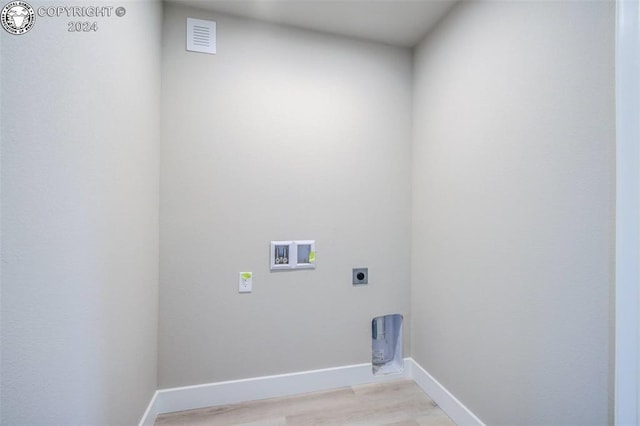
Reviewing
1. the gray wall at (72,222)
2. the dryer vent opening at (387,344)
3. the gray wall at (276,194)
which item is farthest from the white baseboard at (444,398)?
the gray wall at (72,222)

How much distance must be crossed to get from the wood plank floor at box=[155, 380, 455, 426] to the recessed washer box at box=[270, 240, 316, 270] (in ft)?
2.77

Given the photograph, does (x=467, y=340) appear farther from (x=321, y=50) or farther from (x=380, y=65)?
(x=321, y=50)

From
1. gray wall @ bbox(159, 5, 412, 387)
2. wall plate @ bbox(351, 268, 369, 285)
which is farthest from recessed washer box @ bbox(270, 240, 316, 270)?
wall plate @ bbox(351, 268, 369, 285)

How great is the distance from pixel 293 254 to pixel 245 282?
13.8 inches

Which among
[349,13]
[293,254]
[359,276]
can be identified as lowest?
[359,276]

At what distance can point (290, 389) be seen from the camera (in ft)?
5.62

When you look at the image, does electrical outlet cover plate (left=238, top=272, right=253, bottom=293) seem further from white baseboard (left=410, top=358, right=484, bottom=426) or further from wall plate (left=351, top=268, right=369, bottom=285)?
white baseboard (left=410, top=358, right=484, bottom=426)

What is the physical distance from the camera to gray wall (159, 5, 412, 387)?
61.7 inches

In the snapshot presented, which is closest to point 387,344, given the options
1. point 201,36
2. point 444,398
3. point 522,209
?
point 444,398

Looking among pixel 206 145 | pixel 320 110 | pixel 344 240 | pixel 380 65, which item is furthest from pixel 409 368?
pixel 380 65

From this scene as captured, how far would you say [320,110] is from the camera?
178 centimetres

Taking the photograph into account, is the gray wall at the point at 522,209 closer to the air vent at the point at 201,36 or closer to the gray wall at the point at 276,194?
the gray wall at the point at 276,194

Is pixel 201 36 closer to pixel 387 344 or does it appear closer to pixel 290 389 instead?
pixel 290 389

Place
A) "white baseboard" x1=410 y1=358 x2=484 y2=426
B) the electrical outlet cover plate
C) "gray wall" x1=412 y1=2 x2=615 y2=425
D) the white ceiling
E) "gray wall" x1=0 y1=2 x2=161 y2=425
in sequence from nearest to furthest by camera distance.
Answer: "gray wall" x1=0 y1=2 x2=161 y2=425 < "gray wall" x1=412 y1=2 x2=615 y2=425 < "white baseboard" x1=410 y1=358 x2=484 y2=426 < the white ceiling < the electrical outlet cover plate
